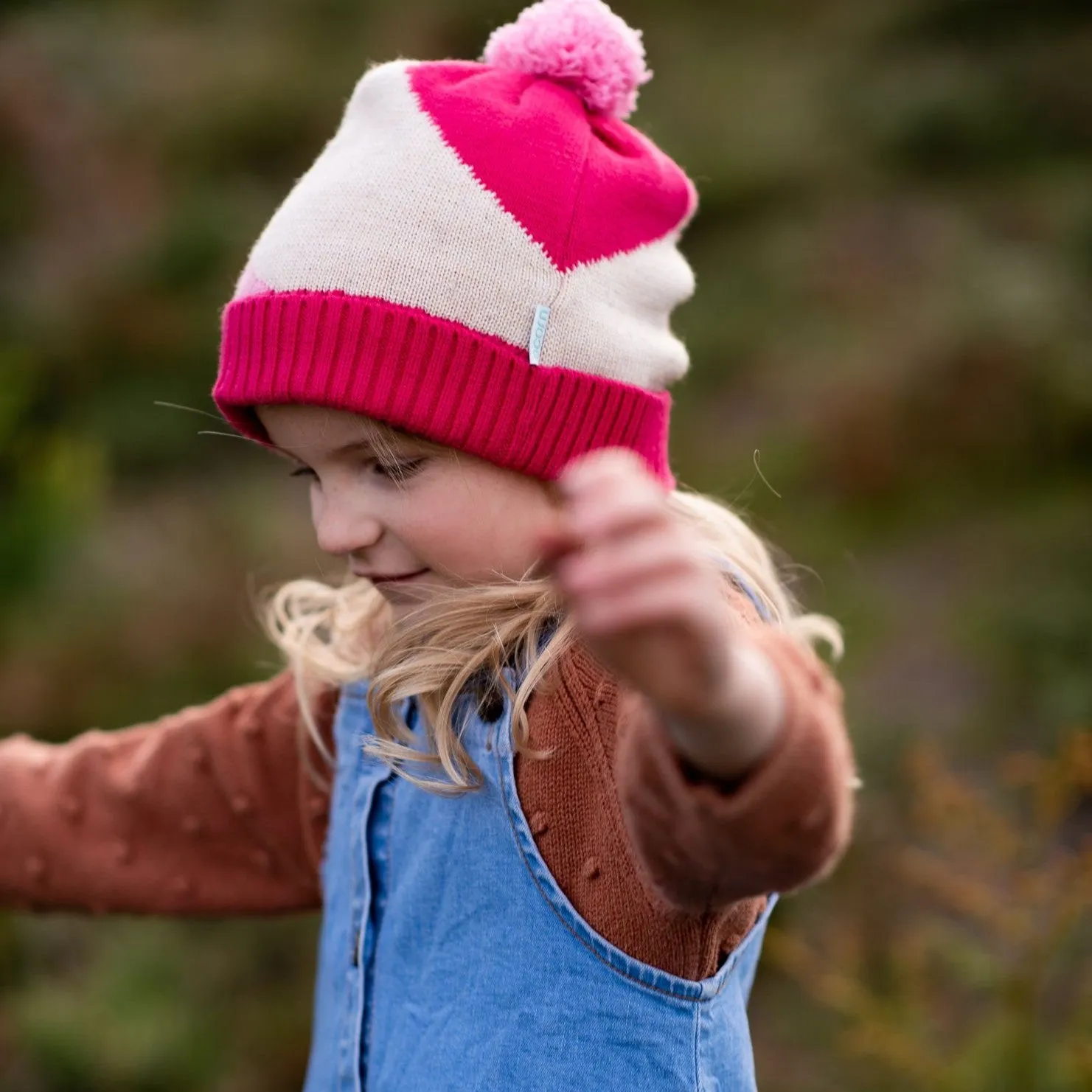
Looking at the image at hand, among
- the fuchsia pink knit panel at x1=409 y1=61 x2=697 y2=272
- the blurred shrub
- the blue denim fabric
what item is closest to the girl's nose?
the blue denim fabric

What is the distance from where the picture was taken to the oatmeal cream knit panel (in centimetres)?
120

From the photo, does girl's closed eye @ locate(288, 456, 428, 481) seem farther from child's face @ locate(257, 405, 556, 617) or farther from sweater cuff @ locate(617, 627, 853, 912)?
sweater cuff @ locate(617, 627, 853, 912)

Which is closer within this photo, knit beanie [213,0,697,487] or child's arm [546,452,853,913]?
child's arm [546,452,853,913]

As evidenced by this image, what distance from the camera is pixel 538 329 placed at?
47.6 inches

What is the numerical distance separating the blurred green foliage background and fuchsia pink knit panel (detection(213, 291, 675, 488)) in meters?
0.21

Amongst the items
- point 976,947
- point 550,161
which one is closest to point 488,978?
point 550,161

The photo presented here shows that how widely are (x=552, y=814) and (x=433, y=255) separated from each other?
1.78ft

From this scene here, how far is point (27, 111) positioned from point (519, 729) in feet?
19.0

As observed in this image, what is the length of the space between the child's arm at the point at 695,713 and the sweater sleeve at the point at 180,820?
68 centimetres

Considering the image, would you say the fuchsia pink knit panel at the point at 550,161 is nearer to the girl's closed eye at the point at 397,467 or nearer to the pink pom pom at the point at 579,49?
the pink pom pom at the point at 579,49

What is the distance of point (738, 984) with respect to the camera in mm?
1178

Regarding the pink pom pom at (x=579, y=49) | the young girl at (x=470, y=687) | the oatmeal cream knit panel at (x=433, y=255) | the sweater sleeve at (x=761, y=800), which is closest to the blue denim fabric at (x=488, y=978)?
the young girl at (x=470, y=687)

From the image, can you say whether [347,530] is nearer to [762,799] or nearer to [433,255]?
[433,255]

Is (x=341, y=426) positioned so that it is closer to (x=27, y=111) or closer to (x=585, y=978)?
(x=585, y=978)
